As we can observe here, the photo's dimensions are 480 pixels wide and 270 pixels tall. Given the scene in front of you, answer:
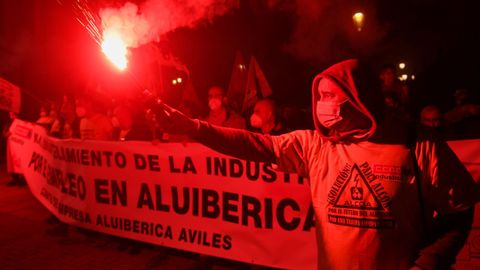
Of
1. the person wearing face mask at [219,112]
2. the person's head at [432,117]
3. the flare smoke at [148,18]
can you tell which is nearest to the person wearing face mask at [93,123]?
the person wearing face mask at [219,112]

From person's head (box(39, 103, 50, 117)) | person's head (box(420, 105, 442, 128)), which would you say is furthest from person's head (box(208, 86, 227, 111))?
person's head (box(39, 103, 50, 117))

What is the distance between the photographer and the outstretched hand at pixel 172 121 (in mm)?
2152

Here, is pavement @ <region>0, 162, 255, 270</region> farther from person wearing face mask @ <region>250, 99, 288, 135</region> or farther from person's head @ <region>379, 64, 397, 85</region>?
person's head @ <region>379, 64, 397, 85</region>

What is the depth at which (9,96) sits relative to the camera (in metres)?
8.31

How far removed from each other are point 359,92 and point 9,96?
8.59 meters

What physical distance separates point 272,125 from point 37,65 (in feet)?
75.1

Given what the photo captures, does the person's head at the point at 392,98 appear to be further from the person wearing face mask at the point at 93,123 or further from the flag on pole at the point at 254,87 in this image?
the person wearing face mask at the point at 93,123

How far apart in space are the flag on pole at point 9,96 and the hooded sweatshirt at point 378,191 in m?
7.73

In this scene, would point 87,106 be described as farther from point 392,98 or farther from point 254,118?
point 392,98

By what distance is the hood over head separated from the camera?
2.11 meters

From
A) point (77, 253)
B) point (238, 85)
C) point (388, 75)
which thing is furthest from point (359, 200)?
point (238, 85)

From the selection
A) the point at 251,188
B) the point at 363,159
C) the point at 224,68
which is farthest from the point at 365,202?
the point at 224,68

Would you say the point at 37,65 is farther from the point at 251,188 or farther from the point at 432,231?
the point at 432,231

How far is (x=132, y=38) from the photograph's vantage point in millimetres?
2883
